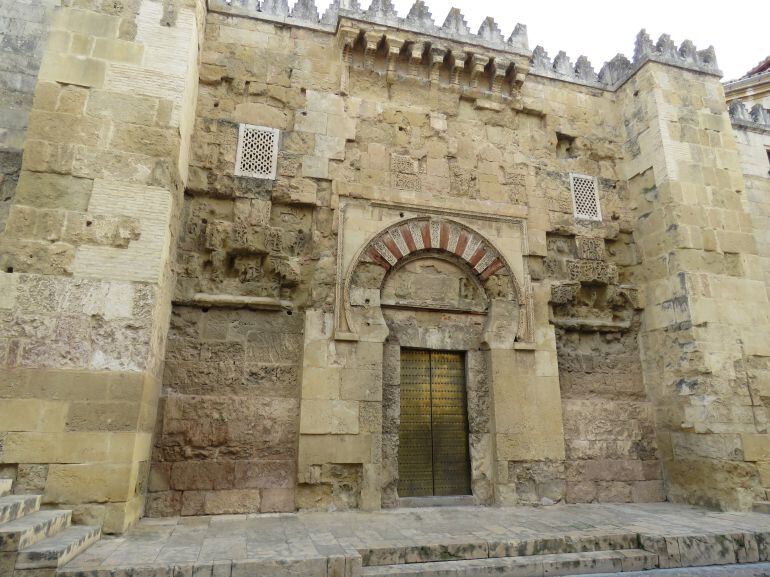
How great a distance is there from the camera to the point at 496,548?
13.2 ft

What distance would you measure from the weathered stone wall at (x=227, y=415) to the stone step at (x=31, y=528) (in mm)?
1207

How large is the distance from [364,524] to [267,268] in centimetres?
291

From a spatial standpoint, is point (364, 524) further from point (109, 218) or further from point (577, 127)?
point (577, 127)

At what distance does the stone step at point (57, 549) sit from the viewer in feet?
10.2

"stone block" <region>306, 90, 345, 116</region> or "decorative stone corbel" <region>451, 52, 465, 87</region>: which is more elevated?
"decorative stone corbel" <region>451, 52, 465, 87</region>

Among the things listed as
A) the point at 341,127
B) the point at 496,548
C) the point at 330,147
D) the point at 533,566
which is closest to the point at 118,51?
the point at 330,147

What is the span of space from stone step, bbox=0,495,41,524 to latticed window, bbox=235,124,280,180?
3792mm

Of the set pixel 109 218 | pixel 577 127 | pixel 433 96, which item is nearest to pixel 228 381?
pixel 109 218

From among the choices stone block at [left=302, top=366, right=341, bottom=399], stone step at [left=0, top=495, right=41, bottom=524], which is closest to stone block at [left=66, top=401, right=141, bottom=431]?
stone step at [left=0, top=495, right=41, bottom=524]

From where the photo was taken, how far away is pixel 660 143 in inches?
279

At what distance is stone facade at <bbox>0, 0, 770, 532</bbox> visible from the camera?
14.6 feet

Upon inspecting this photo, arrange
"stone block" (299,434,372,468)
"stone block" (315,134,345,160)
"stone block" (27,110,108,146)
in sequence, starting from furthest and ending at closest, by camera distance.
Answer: "stone block" (315,134,345,160), "stone block" (299,434,372,468), "stone block" (27,110,108,146)

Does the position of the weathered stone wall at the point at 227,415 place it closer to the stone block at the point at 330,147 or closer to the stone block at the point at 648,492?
A: the stone block at the point at 330,147

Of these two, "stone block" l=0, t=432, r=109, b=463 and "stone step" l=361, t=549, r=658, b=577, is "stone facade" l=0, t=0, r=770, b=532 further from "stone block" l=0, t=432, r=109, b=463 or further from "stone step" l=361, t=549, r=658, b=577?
"stone step" l=361, t=549, r=658, b=577
